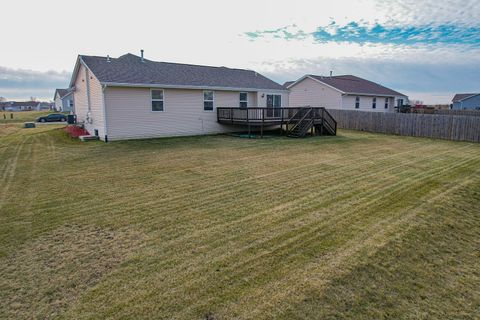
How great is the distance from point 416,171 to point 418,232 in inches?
173

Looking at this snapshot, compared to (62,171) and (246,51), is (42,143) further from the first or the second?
(246,51)

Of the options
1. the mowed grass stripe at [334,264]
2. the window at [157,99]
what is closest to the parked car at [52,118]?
the window at [157,99]

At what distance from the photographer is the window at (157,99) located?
15.3 meters

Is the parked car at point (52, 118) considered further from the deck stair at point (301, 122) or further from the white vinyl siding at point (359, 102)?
the white vinyl siding at point (359, 102)

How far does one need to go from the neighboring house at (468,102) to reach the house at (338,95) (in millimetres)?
23895

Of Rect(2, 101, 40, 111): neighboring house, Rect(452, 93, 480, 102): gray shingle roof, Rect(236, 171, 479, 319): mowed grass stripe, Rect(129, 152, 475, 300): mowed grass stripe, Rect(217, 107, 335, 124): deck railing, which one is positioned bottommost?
Rect(236, 171, 479, 319): mowed grass stripe

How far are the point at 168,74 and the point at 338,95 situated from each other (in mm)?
15346

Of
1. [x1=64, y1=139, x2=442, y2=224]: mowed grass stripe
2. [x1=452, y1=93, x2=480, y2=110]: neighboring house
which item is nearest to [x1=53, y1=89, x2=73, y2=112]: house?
[x1=64, y1=139, x2=442, y2=224]: mowed grass stripe

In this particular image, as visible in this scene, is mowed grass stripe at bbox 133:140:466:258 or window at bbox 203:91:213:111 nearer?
mowed grass stripe at bbox 133:140:466:258

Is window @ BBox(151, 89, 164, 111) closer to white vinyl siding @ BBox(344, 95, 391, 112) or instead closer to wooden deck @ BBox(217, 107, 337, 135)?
wooden deck @ BBox(217, 107, 337, 135)

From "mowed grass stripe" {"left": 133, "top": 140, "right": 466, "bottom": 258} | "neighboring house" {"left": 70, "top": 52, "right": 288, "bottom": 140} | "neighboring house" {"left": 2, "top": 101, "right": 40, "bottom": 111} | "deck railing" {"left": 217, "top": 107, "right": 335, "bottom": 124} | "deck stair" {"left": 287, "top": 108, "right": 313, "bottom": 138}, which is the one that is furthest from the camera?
"neighboring house" {"left": 2, "top": 101, "right": 40, "bottom": 111}

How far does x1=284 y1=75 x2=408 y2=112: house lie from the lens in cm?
2606

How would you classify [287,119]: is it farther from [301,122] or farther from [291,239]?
[291,239]

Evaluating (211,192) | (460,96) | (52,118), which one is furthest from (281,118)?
(460,96)
